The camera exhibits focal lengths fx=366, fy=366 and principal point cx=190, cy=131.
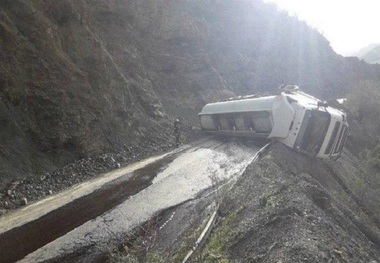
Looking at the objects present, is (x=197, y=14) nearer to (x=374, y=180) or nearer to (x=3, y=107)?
(x=374, y=180)

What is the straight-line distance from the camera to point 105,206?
9.74m

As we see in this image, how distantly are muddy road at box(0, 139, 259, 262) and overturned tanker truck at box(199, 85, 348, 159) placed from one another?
1783 mm

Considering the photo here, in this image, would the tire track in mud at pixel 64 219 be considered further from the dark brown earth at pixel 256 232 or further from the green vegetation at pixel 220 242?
the green vegetation at pixel 220 242

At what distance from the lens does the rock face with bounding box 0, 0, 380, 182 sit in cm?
1266

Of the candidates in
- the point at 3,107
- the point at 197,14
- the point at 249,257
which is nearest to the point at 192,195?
the point at 249,257

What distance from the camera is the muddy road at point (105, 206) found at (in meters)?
7.66

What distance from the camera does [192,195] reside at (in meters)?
10.3

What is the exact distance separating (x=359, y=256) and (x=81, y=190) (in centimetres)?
807

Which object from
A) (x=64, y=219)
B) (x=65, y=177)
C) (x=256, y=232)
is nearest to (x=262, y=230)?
(x=256, y=232)

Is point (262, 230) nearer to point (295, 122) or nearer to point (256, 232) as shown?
point (256, 232)

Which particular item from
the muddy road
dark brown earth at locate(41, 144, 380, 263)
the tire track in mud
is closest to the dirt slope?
dark brown earth at locate(41, 144, 380, 263)

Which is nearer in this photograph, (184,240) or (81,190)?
(184,240)

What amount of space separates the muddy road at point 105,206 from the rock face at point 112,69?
83.3 inches

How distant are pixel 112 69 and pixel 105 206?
997 cm
